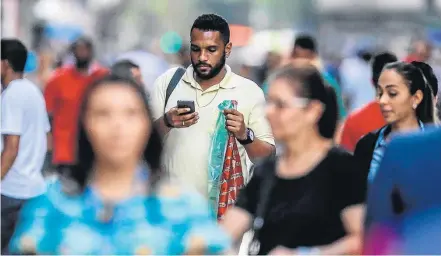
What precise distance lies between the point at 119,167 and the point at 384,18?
174 feet

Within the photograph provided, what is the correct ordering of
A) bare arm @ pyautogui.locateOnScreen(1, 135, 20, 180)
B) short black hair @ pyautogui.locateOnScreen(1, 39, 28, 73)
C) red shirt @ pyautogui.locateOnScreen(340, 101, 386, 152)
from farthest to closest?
short black hair @ pyautogui.locateOnScreen(1, 39, 28, 73)
red shirt @ pyautogui.locateOnScreen(340, 101, 386, 152)
bare arm @ pyautogui.locateOnScreen(1, 135, 20, 180)

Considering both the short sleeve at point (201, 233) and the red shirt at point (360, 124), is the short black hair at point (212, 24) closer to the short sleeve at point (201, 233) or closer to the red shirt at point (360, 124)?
the red shirt at point (360, 124)

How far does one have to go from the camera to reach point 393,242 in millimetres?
3941

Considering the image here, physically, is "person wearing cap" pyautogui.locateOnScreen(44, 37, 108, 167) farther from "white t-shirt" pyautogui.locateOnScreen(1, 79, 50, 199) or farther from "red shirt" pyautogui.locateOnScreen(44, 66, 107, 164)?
"white t-shirt" pyautogui.locateOnScreen(1, 79, 50, 199)

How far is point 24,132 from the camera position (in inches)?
314

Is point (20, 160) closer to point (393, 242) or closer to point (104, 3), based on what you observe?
point (393, 242)

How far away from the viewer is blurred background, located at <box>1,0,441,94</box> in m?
30.9

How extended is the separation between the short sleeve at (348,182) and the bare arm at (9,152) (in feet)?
12.0

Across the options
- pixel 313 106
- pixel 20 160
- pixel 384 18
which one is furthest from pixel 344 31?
pixel 313 106

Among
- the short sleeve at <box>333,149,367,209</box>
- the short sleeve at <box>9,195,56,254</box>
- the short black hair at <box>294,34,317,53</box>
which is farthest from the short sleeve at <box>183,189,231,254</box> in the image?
the short black hair at <box>294,34,317,53</box>

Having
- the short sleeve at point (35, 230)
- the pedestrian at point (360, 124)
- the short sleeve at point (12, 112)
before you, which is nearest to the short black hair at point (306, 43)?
the pedestrian at point (360, 124)

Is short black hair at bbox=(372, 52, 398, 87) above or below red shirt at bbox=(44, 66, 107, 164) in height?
above

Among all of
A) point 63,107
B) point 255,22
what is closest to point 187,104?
point 63,107

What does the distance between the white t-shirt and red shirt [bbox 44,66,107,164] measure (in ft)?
10.4
